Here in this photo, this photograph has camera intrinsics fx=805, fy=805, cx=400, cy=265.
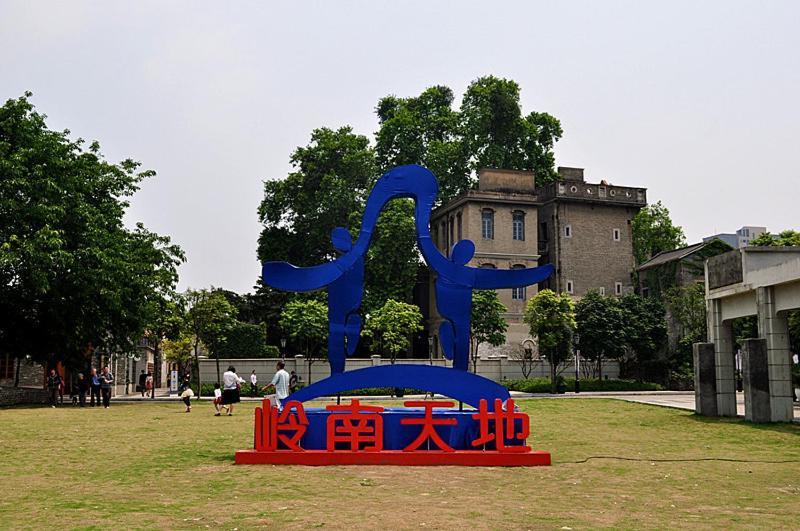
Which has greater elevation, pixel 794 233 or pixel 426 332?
pixel 794 233

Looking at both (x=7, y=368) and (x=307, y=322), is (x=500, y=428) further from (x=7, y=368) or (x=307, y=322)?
(x=7, y=368)

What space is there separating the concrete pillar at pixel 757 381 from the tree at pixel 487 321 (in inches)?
983

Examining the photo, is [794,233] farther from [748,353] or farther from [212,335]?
[212,335]

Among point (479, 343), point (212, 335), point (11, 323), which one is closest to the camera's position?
point (11, 323)

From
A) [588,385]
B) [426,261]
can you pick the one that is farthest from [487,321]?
[426,261]

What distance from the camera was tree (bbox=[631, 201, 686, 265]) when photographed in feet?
197

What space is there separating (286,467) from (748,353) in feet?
43.5

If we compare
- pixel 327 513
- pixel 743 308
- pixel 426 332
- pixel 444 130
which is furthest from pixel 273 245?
pixel 327 513

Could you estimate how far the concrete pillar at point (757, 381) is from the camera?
789 inches

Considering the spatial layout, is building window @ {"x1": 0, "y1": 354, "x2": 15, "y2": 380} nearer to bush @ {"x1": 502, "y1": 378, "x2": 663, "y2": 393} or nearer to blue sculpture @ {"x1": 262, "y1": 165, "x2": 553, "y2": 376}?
bush @ {"x1": 502, "y1": 378, "x2": 663, "y2": 393}

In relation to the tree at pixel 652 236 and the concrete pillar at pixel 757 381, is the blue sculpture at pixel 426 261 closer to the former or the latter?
the concrete pillar at pixel 757 381

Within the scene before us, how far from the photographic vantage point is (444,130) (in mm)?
58906

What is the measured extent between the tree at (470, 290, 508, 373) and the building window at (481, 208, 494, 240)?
4.98 metres


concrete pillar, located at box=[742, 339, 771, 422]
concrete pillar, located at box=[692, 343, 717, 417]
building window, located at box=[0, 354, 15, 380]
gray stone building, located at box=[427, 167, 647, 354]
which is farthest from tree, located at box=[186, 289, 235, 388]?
concrete pillar, located at box=[742, 339, 771, 422]
